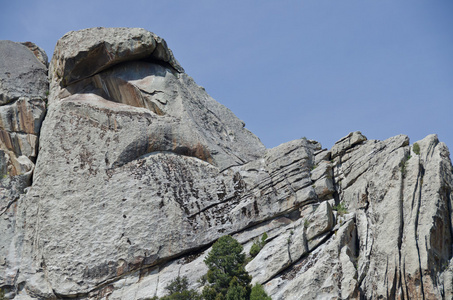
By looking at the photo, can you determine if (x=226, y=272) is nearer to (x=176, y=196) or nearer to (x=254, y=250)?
(x=254, y=250)

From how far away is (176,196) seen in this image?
164ft

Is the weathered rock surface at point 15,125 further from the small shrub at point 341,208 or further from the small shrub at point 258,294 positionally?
the small shrub at point 341,208

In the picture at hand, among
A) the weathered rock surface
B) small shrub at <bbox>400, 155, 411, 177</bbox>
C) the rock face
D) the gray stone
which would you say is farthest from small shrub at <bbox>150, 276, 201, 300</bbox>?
the gray stone

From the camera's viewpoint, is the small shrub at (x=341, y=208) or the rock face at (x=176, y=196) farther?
the small shrub at (x=341, y=208)

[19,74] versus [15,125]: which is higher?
[19,74]

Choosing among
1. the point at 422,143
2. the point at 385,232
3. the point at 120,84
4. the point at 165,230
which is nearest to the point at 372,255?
the point at 385,232

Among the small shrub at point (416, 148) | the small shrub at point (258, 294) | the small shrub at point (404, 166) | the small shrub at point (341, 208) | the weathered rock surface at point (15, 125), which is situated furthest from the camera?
the weathered rock surface at point (15, 125)

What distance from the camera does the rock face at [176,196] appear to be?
41656 millimetres

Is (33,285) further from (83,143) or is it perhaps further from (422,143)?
(422,143)

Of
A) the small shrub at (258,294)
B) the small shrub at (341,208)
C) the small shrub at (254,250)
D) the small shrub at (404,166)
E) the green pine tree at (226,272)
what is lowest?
the small shrub at (258,294)

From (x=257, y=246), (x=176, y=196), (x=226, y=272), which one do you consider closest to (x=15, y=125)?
(x=176, y=196)

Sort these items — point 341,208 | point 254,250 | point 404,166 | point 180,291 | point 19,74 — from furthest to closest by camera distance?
point 19,74
point 341,208
point 254,250
point 404,166
point 180,291

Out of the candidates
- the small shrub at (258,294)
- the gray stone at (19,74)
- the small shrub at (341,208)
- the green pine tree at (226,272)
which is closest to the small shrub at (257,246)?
the green pine tree at (226,272)

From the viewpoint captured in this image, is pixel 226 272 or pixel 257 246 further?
pixel 257 246
